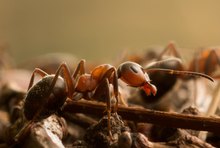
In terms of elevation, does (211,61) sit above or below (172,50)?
below

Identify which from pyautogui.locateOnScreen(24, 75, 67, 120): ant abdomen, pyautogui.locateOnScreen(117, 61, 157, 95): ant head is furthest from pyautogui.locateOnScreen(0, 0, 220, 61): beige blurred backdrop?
pyautogui.locateOnScreen(24, 75, 67, 120): ant abdomen

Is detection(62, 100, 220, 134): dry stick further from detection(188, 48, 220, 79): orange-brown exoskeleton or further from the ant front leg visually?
detection(188, 48, 220, 79): orange-brown exoskeleton

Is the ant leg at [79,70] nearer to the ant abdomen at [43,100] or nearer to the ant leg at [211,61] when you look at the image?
the ant abdomen at [43,100]

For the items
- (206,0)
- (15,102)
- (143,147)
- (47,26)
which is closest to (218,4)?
(206,0)

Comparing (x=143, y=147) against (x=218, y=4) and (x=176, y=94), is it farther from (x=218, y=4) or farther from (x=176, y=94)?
(x=218, y=4)

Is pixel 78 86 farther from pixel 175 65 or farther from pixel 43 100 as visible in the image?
pixel 175 65

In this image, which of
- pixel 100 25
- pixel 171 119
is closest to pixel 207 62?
pixel 171 119
